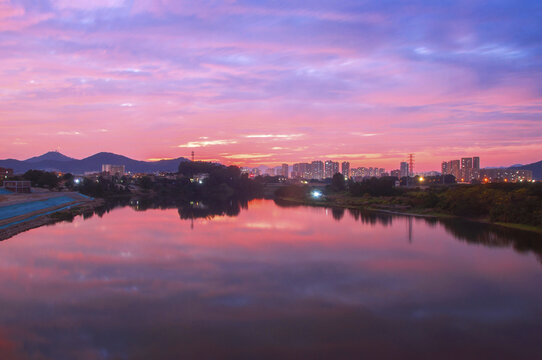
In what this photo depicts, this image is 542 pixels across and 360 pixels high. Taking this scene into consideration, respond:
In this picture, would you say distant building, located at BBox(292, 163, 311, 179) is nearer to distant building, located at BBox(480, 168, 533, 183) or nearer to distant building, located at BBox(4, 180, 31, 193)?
distant building, located at BBox(480, 168, 533, 183)

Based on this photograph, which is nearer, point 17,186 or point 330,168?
point 17,186

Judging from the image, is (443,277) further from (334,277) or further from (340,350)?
(340,350)

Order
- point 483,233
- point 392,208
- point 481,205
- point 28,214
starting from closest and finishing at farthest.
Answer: point 483,233 < point 28,214 < point 481,205 < point 392,208

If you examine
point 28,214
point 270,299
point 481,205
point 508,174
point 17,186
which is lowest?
point 270,299

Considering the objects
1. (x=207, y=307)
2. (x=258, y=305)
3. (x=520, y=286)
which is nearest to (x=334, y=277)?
(x=258, y=305)

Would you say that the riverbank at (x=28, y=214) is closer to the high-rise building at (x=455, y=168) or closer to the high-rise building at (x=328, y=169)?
the high-rise building at (x=455, y=168)

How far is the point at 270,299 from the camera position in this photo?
5.39 meters

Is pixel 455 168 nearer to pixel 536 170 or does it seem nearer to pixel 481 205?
pixel 536 170

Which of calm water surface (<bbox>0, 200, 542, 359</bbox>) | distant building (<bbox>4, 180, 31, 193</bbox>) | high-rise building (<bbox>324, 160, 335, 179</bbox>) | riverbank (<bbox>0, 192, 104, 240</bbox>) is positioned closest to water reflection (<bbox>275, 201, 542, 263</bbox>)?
calm water surface (<bbox>0, 200, 542, 359</bbox>)

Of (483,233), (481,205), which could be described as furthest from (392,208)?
→ (483,233)

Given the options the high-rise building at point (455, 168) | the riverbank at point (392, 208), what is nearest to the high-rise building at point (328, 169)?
the high-rise building at point (455, 168)

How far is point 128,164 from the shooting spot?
153 m

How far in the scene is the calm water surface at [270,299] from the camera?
13.1 feet

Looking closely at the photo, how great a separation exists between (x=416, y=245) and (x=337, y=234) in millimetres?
2594
